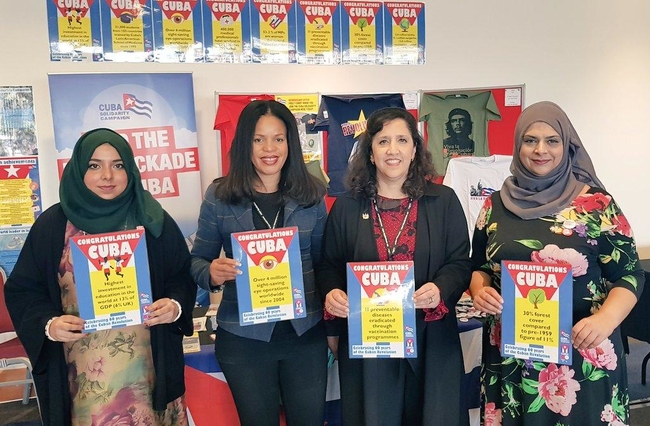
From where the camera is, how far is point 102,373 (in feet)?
5.15

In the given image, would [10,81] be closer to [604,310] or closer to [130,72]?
[130,72]

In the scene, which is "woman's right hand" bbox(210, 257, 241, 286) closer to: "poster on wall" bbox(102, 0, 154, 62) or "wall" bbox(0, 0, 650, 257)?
"wall" bbox(0, 0, 650, 257)

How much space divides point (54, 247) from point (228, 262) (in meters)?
0.55

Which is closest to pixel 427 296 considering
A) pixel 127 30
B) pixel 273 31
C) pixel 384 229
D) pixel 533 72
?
pixel 384 229

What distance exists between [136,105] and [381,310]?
257cm

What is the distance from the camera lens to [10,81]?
3283mm

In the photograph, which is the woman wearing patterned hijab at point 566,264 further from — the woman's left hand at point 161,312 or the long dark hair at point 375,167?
the woman's left hand at point 161,312

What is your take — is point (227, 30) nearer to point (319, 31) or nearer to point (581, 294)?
point (319, 31)

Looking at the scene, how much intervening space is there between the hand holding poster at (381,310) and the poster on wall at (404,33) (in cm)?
283

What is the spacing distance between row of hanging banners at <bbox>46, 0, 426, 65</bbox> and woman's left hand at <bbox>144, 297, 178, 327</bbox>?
2469mm

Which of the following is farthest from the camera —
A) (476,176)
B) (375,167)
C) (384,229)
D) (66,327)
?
(476,176)

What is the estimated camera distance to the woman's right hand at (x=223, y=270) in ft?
5.21

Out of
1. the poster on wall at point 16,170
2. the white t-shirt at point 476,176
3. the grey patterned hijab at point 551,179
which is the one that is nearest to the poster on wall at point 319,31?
the white t-shirt at point 476,176

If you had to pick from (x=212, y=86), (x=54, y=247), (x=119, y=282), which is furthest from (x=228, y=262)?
(x=212, y=86)
